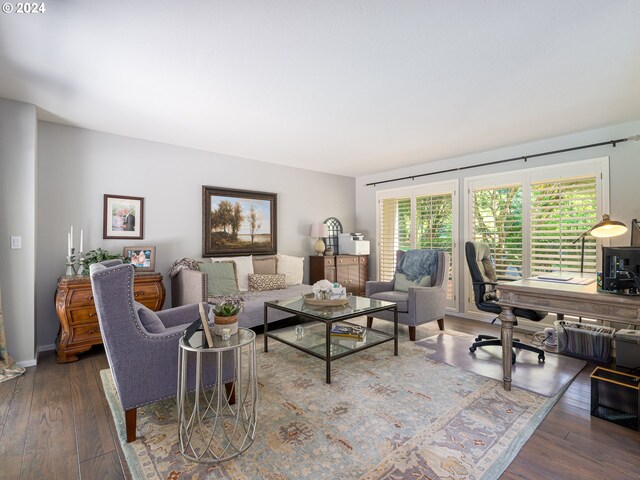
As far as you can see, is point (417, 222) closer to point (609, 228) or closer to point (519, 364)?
point (609, 228)

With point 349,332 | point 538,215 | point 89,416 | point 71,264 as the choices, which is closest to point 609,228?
point 538,215

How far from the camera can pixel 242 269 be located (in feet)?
14.0

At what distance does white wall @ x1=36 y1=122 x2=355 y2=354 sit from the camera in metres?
3.31

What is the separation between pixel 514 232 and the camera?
13.8 ft

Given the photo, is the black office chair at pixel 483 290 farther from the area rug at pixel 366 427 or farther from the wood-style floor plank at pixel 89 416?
the wood-style floor plank at pixel 89 416

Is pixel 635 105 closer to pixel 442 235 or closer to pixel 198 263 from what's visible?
pixel 442 235

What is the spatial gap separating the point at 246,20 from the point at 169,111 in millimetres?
1585

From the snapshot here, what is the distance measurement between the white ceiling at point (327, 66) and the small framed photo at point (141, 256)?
1.33m

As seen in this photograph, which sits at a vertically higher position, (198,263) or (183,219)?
(183,219)

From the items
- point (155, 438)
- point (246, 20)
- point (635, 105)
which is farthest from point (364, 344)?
point (635, 105)

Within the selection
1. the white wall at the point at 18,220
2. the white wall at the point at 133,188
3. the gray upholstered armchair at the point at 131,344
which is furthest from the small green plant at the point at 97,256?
the gray upholstered armchair at the point at 131,344

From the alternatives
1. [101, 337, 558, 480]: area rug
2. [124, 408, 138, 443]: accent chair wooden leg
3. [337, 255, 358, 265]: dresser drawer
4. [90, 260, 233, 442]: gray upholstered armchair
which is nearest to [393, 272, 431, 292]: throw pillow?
[337, 255, 358, 265]: dresser drawer

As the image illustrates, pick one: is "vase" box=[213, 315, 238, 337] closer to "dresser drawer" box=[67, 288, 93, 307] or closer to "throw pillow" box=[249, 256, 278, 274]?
"dresser drawer" box=[67, 288, 93, 307]

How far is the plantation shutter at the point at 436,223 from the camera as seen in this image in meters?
4.87
